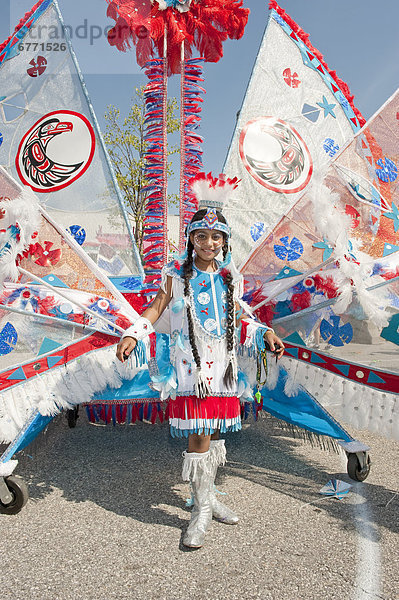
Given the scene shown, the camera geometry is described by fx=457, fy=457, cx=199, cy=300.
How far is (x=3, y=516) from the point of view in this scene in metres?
2.60

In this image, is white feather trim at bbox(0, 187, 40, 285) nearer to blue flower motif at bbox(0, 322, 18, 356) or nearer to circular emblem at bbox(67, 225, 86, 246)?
blue flower motif at bbox(0, 322, 18, 356)

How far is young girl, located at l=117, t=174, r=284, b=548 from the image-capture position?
7.86 feet

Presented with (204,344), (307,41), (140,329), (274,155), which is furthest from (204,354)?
(307,41)

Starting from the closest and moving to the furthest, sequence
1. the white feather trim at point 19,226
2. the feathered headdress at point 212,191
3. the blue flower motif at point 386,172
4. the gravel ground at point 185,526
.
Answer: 1. the gravel ground at point 185,526
2. the feathered headdress at point 212,191
3. the white feather trim at point 19,226
4. the blue flower motif at point 386,172

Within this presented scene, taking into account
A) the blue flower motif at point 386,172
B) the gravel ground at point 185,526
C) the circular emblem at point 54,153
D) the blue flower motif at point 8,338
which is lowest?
the gravel ground at point 185,526

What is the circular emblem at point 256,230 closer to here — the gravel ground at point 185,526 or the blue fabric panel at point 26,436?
the gravel ground at point 185,526

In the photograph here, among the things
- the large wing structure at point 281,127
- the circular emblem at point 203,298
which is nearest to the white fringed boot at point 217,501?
the circular emblem at point 203,298

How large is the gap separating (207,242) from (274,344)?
655 millimetres

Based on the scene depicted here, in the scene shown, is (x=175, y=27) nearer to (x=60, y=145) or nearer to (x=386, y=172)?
(x=60, y=145)

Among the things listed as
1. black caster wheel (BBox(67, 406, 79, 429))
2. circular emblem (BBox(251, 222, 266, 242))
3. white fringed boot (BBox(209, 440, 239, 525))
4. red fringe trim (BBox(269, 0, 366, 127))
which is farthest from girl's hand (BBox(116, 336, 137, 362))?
red fringe trim (BBox(269, 0, 366, 127))

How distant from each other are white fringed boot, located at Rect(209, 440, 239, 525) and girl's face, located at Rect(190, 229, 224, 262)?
1048 millimetres

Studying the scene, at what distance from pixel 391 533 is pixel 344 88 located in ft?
12.5

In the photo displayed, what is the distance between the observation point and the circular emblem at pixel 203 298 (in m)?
2.47

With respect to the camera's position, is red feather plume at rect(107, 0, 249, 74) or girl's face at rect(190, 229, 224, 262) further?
red feather plume at rect(107, 0, 249, 74)
